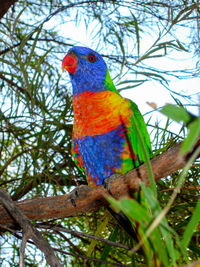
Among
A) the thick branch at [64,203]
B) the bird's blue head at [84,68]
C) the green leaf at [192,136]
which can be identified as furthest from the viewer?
the bird's blue head at [84,68]

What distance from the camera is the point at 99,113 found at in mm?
850

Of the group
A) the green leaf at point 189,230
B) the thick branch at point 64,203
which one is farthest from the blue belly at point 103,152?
the green leaf at point 189,230

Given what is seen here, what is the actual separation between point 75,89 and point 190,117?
2.48 ft

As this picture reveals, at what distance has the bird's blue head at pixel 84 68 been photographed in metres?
0.99

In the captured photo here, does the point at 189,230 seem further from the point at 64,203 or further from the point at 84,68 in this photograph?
the point at 84,68

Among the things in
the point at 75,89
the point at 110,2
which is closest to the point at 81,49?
the point at 75,89

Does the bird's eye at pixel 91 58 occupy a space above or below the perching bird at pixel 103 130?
above

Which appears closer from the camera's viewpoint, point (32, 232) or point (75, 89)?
point (32, 232)

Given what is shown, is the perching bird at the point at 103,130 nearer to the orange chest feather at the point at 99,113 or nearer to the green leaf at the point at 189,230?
the orange chest feather at the point at 99,113

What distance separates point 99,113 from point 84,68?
0.79ft

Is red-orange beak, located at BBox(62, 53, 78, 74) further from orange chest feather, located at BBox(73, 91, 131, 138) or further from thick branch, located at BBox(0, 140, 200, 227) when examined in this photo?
thick branch, located at BBox(0, 140, 200, 227)

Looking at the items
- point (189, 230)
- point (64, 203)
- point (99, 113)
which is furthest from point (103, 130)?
point (189, 230)

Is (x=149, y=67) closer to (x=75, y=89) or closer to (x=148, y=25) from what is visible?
(x=148, y=25)

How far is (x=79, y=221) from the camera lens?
1.47m
